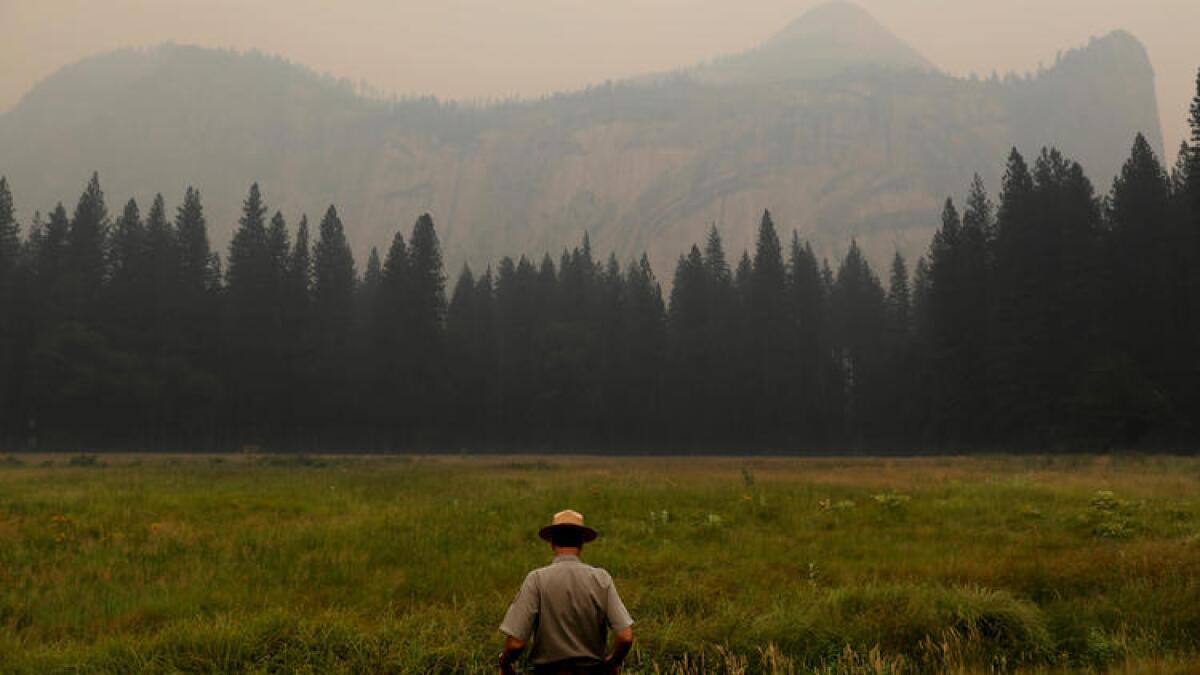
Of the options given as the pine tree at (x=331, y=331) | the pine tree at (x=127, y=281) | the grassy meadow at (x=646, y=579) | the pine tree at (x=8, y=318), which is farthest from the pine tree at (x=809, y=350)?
the pine tree at (x=8, y=318)

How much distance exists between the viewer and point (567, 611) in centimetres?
507

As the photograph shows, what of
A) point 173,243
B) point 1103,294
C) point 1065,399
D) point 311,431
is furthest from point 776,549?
point 173,243

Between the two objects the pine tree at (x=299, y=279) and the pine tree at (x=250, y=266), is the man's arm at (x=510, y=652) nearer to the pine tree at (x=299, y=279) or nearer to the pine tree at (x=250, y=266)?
the pine tree at (x=250, y=266)

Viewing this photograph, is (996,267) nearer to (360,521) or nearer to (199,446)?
(360,521)

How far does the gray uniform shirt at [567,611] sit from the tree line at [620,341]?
176 feet

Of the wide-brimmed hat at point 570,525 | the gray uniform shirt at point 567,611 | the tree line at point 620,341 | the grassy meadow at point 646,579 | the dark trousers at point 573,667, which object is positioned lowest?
the grassy meadow at point 646,579

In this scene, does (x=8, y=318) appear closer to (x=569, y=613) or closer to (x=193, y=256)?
(x=193, y=256)

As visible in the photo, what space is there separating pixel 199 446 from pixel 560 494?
5891 centimetres

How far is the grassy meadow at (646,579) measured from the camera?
8.26 m

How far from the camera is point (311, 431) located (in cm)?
7206

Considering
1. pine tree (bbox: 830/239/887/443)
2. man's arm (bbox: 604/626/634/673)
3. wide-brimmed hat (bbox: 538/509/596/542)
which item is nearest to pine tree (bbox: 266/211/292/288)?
pine tree (bbox: 830/239/887/443)

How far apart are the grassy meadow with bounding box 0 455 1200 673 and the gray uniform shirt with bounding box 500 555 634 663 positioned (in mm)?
2829

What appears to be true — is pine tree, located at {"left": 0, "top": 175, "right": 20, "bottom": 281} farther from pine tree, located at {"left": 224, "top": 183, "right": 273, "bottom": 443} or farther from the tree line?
pine tree, located at {"left": 224, "top": 183, "right": 273, "bottom": 443}

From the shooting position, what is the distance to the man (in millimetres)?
5047
